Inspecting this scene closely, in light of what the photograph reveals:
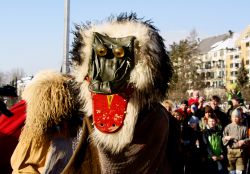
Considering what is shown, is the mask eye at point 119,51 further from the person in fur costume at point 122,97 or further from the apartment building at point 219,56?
the apartment building at point 219,56

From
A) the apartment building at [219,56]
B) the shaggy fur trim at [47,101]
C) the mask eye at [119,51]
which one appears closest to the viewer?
the mask eye at [119,51]

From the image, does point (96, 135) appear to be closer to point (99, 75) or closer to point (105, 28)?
point (99, 75)

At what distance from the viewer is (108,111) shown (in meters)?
1.98

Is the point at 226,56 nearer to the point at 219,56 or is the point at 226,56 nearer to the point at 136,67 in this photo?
the point at 219,56

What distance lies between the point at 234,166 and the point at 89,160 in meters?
6.86

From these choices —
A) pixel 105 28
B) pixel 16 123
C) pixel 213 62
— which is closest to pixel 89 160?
pixel 105 28

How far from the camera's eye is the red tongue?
1.98 meters

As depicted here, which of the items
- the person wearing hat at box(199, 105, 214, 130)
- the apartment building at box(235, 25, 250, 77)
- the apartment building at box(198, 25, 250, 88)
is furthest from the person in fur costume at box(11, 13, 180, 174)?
the apartment building at box(235, 25, 250, 77)

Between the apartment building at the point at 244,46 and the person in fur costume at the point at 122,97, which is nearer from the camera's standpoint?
the person in fur costume at the point at 122,97

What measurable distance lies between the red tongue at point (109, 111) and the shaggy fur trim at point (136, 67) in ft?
0.08

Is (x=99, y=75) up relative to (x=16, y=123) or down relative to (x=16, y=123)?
up

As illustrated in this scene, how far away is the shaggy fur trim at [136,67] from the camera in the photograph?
1974mm

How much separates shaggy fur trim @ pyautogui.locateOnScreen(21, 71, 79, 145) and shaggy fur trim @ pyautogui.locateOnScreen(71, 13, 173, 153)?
33.8 inches

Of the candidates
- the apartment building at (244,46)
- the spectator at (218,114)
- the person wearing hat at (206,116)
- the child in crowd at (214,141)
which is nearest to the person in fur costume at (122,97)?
the child in crowd at (214,141)
